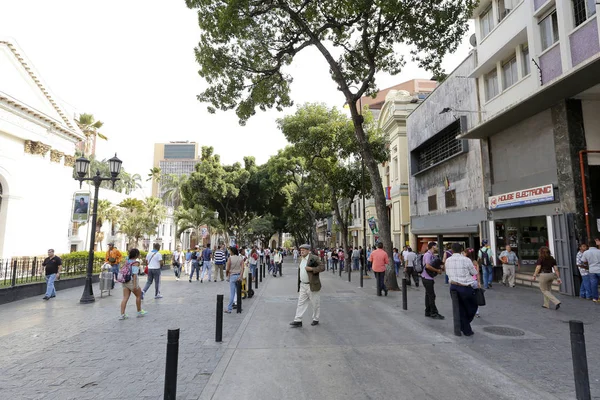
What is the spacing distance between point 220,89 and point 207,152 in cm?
2281

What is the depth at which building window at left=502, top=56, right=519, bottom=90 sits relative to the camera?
1437cm

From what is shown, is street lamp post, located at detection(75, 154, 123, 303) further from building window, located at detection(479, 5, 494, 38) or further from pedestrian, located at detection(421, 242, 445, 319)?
building window, located at detection(479, 5, 494, 38)

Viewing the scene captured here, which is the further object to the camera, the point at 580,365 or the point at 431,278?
the point at 431,278

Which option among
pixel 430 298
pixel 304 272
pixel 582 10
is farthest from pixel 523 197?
pixel 304 272

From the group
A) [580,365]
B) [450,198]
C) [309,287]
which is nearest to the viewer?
[580,365]

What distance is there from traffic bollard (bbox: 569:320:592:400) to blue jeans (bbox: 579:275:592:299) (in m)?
8.20

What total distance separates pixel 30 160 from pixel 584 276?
3026cm

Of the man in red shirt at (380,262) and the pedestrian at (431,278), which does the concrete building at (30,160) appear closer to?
the man in red shirt at (380,262)

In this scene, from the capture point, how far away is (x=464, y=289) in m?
6.75

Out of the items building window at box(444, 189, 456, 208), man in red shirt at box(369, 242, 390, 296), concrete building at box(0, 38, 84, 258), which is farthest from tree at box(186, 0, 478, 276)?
concrete building at box(0, 38, 84, 258)

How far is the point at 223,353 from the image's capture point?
18.9ft

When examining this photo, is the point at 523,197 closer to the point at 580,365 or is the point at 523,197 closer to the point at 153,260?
the point at 580,365

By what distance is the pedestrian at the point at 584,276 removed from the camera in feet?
33.4

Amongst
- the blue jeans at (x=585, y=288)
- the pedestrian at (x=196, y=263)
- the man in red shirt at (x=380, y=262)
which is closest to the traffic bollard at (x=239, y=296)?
the man in red shirt at (x=380, y=262)
